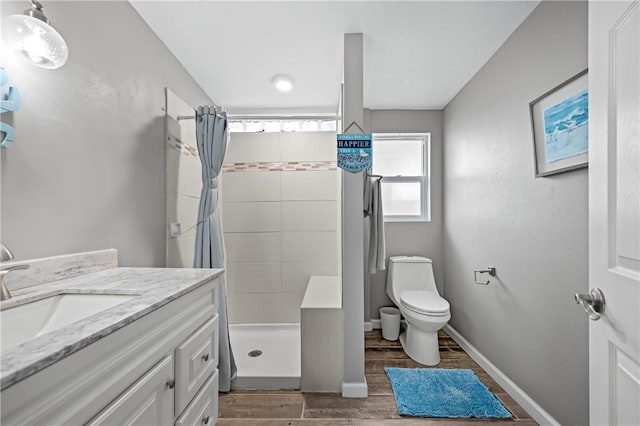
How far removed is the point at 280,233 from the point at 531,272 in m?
2.15

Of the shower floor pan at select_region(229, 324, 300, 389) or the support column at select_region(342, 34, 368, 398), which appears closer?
the support column at select_region(342, 34, 368, 398)

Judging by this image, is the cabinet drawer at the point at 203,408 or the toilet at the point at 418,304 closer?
the cabinet drawer at the point at 203,408

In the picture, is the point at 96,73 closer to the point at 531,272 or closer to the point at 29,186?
the point at 29,186

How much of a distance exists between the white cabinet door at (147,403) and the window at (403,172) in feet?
8.30

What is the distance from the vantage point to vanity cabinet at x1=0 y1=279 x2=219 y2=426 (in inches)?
19.3

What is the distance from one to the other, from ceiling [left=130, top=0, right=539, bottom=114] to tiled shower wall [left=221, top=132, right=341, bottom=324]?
0.53 meters

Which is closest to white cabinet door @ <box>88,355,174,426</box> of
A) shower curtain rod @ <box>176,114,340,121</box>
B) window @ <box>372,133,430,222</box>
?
shower curtain rod @ <box>176,114,340,121</box>

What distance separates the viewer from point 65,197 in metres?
1.15

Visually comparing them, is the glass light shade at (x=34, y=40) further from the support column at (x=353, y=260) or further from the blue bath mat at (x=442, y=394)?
the blue bath mat at (x=442, y=394)

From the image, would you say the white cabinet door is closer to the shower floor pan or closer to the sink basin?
the sink basin

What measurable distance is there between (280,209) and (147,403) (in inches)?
90.1

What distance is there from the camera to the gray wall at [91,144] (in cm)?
100

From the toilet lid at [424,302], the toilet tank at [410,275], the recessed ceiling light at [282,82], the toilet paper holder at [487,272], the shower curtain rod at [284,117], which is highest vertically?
the recessed ceiling light at [282,82]

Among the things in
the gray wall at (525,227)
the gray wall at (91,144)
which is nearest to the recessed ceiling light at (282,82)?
the gray wall at (91,144)
